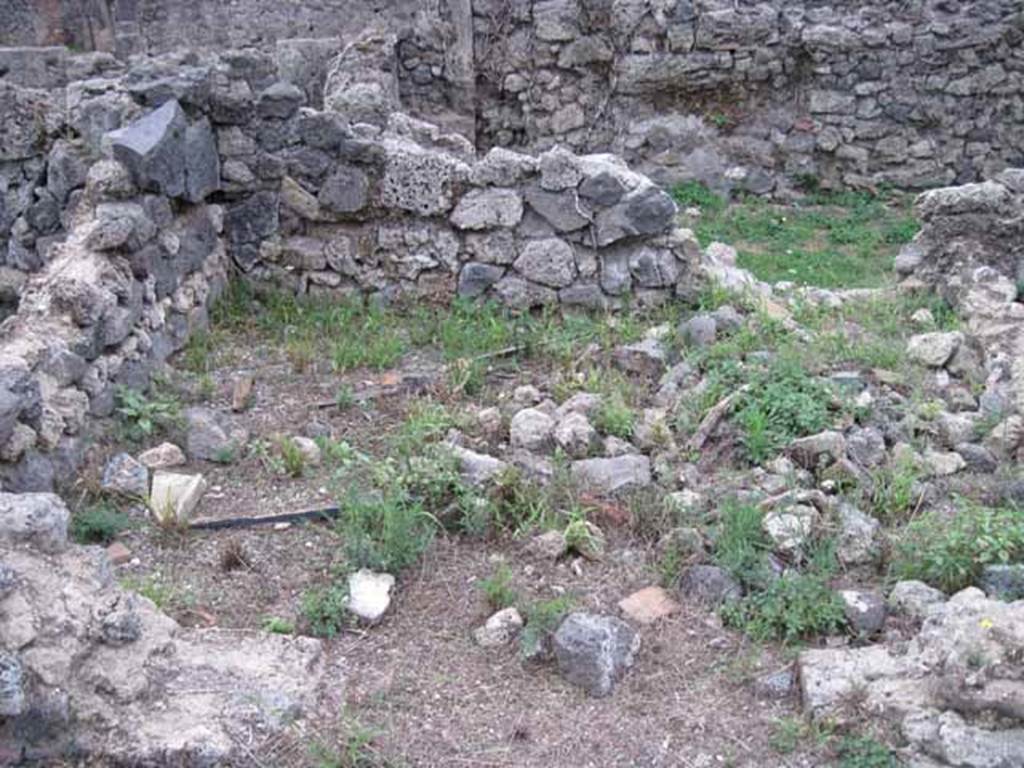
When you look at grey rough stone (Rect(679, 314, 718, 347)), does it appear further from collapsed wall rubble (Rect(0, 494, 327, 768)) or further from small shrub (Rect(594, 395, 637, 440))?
collapsed wall rubble (Rect(0, 494, 327, 768))

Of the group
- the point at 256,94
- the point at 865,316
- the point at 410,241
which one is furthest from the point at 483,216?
the point at 865,316

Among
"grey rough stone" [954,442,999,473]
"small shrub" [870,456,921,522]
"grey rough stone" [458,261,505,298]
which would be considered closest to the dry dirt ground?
"small shrub" [870,456,921,522]

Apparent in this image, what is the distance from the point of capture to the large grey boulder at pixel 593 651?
3363mm

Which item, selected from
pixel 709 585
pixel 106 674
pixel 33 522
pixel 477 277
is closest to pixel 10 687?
pixel 106 674

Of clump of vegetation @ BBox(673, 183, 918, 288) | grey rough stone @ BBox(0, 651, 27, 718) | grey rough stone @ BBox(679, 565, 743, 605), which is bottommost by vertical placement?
clump of vegetation @ BBox(673, 183, 918, 288)

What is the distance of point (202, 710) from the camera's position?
121 inches

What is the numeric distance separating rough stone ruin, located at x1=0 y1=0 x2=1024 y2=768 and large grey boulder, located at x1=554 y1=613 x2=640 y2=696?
4 cm

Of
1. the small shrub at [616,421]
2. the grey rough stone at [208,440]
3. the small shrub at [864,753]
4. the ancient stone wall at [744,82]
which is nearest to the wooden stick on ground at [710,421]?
the small shrub at [616,421]

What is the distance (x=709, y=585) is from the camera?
148 inches

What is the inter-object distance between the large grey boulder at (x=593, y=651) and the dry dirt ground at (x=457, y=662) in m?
0.04

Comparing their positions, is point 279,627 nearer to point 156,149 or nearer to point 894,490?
point 894,490

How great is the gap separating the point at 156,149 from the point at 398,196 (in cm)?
125

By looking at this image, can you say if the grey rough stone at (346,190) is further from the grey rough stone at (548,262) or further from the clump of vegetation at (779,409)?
the clump of vegetation at (779,409)

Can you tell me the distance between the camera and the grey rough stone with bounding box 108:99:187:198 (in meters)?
5.29
